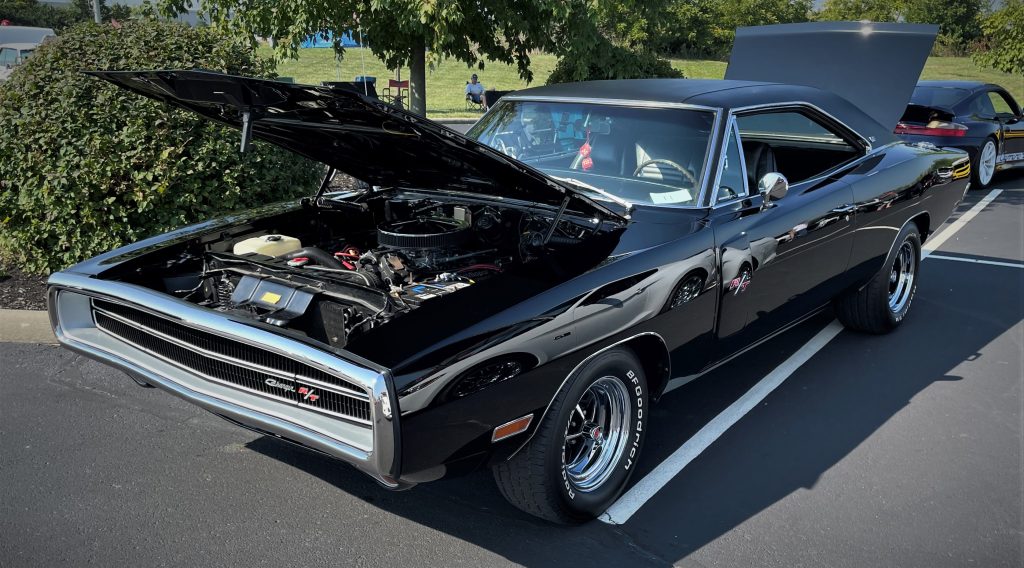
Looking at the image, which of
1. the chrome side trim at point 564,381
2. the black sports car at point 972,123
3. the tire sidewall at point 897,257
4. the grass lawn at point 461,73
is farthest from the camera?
the grass lawn at point 461,73

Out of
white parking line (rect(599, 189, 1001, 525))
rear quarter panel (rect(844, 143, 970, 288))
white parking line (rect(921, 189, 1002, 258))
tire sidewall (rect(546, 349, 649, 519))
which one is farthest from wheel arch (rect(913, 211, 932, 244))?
tire sidewall (rect(546, 349, 649, 519))

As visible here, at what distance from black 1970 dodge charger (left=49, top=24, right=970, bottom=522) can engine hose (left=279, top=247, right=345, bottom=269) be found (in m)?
0.01

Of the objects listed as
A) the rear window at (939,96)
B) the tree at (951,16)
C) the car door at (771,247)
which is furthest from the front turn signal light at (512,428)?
the tree at (951,16)

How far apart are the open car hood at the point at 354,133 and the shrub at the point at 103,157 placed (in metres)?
1.90

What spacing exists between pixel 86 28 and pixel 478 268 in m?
4.50

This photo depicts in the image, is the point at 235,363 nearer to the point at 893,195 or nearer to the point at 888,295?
the point at 893,195

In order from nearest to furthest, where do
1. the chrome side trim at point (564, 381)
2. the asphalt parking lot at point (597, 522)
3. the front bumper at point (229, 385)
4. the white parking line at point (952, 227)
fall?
the front bumper at point (229, 385) → the chrome side trim at point (564, 381) → the asphalt parking lot at point (597, 522) → the white parking line at point (952, 227)

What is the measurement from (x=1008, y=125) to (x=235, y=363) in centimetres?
1193

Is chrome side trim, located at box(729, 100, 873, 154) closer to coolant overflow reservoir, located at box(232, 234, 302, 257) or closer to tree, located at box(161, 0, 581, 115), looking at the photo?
coolant overflow reservoir, located at box(232, 234, 302, 257)

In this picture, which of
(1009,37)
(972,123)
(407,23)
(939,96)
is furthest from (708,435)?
(1009,37)

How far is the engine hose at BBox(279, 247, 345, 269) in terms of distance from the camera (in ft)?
11.7

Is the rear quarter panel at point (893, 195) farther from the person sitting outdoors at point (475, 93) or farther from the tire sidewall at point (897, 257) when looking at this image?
the person sitting outdoors at point (475, 93)

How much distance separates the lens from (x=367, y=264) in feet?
11.9

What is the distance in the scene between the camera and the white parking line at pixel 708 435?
11.0 feet
